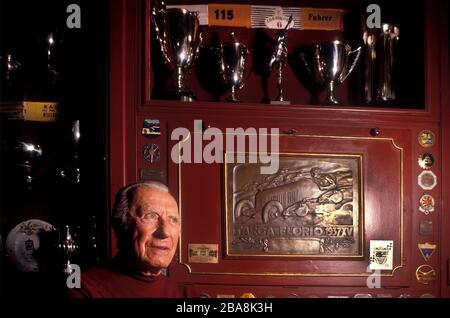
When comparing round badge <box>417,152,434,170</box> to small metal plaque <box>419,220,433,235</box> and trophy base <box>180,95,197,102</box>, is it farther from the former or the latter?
trophy base <box>180,95,197,102</box>

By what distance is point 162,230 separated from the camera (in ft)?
5.25

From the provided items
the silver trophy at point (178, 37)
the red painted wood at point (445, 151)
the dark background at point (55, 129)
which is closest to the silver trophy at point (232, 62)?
the silver trophy at point (178, 37)

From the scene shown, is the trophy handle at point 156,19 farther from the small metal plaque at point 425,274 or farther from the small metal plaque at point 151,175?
the small metal plaque at point 425,274

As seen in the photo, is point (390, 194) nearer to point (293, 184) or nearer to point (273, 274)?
point (293, 184)

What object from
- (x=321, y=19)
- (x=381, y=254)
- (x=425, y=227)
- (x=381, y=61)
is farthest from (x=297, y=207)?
(x=321, y=19)

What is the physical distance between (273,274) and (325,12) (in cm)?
118

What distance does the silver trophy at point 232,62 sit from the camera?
2.06 meters

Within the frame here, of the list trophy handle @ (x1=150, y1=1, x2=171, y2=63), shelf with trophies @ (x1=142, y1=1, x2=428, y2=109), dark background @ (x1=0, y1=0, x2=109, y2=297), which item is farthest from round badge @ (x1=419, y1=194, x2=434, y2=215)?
dark background @ (x1=0, y1=0, x2=109, y2=297)

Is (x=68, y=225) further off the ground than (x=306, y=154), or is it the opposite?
(x=306, y=154)

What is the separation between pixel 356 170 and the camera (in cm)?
200

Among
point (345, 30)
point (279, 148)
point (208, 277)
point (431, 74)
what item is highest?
point (345, 30)

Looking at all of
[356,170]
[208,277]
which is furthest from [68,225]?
[356,170]

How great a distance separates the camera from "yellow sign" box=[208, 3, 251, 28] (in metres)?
2.21

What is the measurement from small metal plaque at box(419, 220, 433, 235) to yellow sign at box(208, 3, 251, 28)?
111 cm
